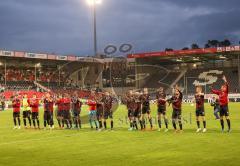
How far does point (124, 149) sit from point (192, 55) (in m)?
59.0

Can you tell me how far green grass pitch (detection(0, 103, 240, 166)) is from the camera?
13171 millimetres

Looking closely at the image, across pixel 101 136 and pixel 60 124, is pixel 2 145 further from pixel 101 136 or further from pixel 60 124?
pixel 60 124

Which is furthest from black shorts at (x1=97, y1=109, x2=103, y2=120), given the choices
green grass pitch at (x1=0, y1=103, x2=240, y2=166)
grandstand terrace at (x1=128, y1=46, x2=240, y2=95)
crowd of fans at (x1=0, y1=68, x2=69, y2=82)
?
crowd of fans at (x1=0, y1=68, x2=69, y2=82)

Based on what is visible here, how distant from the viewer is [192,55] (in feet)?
240

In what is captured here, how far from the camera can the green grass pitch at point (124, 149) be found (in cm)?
1317

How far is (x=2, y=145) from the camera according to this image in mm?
18516

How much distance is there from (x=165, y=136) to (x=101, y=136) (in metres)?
3.14

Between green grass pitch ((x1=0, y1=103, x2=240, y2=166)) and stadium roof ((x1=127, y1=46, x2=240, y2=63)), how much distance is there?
48.2 m

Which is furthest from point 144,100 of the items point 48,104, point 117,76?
point 117,76

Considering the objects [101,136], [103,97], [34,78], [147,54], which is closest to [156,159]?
[101,136]

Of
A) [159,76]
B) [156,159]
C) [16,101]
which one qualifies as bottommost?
[156,159]

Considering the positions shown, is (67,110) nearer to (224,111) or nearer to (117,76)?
(224,111)

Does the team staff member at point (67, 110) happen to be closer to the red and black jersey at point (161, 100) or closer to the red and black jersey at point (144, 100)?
the red and black jersey at point (144, 100)

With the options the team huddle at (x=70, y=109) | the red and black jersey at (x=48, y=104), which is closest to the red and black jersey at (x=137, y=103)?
the team huddle at (x=70, y=109)
